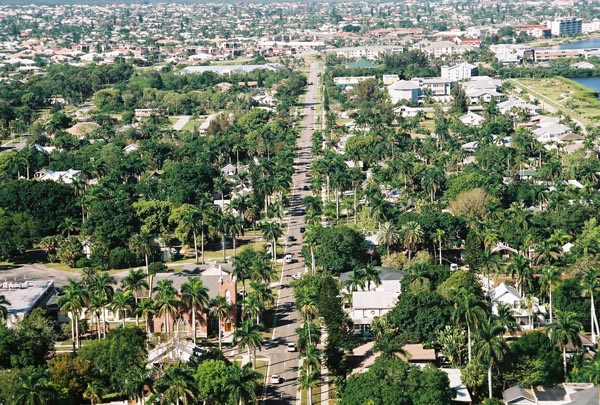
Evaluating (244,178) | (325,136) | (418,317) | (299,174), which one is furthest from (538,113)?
(418,317)

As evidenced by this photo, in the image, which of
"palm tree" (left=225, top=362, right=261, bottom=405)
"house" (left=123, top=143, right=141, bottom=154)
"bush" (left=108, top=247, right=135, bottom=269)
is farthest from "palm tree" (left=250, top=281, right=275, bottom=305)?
"house" (left=123, top=143, right=141, bottom=154)

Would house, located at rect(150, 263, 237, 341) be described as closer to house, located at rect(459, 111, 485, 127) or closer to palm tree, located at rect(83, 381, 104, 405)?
palm tree, located at rect(83, 381, 104, 405)

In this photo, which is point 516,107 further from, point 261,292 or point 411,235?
point 261,292

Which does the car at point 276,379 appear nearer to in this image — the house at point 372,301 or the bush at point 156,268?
the house at point 372,301

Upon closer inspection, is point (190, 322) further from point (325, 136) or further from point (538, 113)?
point (538, 113)

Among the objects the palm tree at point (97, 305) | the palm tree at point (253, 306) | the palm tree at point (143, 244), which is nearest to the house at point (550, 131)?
the palm tree at point (143, 244)

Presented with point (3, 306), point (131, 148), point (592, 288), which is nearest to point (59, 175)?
point (131, 148)
